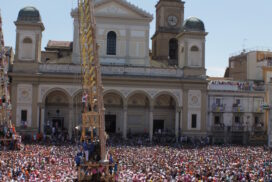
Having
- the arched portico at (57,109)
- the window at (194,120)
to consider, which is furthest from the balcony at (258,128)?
the arched portico at (57,109)

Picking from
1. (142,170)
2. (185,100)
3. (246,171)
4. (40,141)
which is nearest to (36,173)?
(142,170)

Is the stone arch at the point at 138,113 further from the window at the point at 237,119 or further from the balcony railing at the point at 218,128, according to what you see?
the window at the point at 237,119

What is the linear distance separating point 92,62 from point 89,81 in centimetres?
82

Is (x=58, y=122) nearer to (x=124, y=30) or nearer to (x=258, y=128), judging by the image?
(x=124, y=30)

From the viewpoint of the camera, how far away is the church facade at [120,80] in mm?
43438

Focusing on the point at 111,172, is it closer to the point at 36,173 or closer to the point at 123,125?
the point at 36,173

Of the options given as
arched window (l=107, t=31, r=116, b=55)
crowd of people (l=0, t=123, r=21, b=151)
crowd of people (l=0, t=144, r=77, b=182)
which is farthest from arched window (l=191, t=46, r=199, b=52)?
crowd of people (l=0, t=123, r=21, b=151)

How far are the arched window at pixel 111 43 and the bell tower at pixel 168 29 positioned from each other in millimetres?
10986

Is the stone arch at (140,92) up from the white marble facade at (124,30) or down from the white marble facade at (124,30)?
down

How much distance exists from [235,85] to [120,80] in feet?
45.5

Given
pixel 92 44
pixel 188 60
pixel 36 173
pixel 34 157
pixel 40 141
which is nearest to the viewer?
pixel 92 44

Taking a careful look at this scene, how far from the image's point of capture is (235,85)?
5000 centimetres

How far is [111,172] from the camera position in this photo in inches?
689

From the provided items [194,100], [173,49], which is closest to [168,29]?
[173,49]
